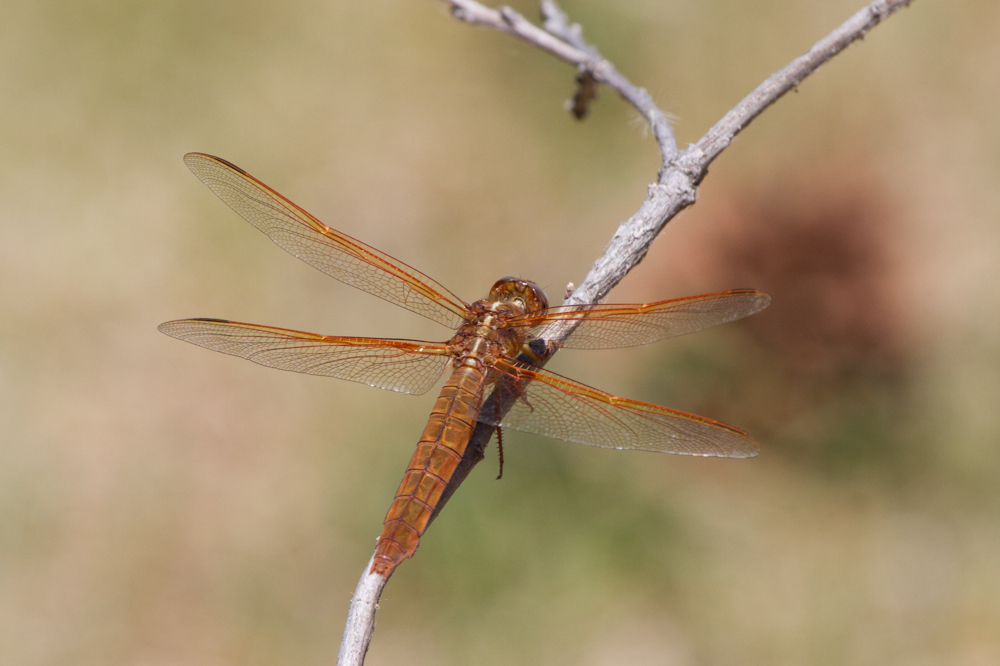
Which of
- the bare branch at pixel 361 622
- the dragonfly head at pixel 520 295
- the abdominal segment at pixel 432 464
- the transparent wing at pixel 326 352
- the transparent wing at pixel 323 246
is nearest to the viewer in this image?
the bare branch at pixel 361 622

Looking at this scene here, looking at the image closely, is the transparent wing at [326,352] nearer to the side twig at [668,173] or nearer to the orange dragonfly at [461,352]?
the orange dragonfly at [461,352]

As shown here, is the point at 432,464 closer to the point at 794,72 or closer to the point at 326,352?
the point at 326,352

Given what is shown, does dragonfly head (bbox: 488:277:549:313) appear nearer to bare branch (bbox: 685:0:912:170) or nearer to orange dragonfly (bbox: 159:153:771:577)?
orange dragonfly (bbox: 159:153:771:577)

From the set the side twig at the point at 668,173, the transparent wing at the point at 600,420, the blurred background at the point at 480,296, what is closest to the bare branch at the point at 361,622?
the side twig at the point at 668,173

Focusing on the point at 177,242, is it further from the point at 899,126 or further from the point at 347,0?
the point at 899,126

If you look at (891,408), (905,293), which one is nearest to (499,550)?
(891,408)

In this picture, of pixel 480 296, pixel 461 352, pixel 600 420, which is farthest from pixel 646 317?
pixel 480 296

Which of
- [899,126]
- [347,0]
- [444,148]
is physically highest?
[347,0]
